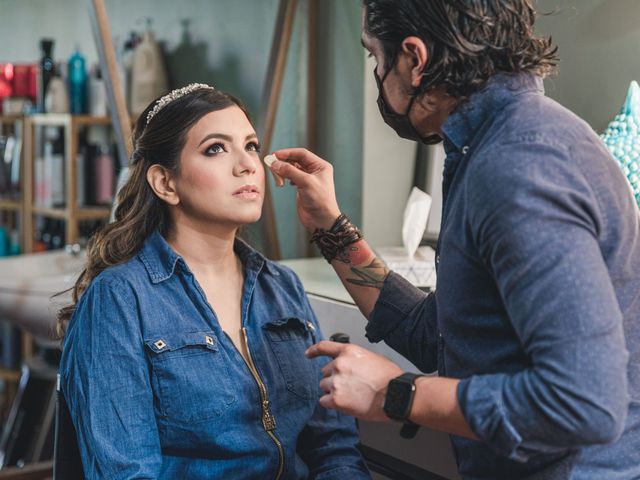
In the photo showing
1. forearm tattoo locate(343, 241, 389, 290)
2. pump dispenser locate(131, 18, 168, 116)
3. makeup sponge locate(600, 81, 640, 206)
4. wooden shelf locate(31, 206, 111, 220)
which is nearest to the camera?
forearm tattoo locate(343, 241, 389, 290)

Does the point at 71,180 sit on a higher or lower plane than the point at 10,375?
higher

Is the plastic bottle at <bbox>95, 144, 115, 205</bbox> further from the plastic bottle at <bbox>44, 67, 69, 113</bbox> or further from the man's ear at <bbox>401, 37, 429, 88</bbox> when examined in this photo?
the man's ear at <bbox>401, 37, 429, 88</bbox>

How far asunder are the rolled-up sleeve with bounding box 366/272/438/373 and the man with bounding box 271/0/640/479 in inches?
7.8

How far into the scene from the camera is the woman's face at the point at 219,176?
151cm

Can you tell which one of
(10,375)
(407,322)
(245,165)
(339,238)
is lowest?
(10,375)

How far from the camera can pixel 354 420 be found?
1.66 metres

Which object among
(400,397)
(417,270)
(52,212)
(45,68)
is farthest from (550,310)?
(45,68)

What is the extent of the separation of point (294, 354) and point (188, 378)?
241mm

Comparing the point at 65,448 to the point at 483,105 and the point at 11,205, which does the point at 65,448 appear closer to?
the point at 483,105

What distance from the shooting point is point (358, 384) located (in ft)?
3.31

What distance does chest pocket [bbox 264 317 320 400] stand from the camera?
1.54 metres

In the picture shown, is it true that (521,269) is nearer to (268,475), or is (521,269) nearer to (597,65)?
(268,475)

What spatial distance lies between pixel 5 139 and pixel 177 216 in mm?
3114

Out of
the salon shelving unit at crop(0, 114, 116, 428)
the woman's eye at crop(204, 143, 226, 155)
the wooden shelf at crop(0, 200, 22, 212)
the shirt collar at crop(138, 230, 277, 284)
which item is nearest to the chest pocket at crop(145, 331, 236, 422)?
the shirt collar at crop(138, 230, 277, 284)
